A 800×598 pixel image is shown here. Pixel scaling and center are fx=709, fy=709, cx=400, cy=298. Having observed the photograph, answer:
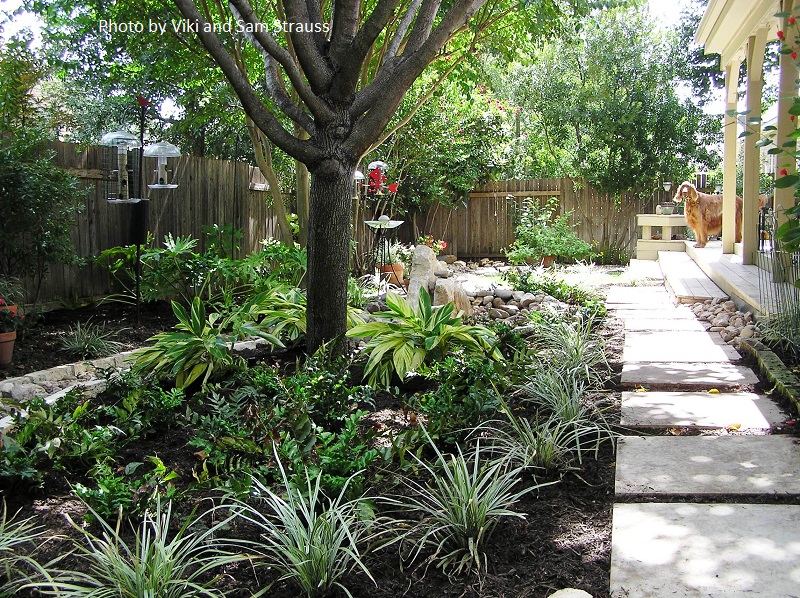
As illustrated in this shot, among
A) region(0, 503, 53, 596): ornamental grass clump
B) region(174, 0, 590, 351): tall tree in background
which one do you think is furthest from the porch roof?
region(0, 503, 53, 596): ornamental grass clump

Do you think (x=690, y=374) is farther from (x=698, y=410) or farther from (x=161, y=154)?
(x=161, y=154)

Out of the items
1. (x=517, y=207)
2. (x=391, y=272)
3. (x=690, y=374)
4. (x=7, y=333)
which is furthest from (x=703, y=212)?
(x=7, y=333)

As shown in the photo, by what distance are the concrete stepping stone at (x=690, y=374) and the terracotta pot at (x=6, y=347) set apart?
13.1 ft

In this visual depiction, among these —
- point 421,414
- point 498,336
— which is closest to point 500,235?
point 498,336

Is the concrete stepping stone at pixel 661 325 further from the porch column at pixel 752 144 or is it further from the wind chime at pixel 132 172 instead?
the wind chime at pixel 132 172

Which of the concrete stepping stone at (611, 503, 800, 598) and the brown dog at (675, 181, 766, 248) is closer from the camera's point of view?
the concrete stepping stone at (611, 503, 800, 598)

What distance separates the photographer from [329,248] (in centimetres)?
421

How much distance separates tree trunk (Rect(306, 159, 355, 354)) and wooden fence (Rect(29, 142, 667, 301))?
119 inches

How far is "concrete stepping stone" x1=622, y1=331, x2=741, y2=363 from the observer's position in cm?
454

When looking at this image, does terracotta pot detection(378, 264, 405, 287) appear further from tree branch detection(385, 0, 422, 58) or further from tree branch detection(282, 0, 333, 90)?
tree branch detection(282, 0, 333, 90)

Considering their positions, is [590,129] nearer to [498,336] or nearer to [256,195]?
[256,195]

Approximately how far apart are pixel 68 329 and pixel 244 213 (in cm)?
374

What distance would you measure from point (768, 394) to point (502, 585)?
7.46 ft

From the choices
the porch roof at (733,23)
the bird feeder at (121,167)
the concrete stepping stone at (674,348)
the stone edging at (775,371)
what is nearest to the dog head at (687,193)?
the porch roof at (733,23)
